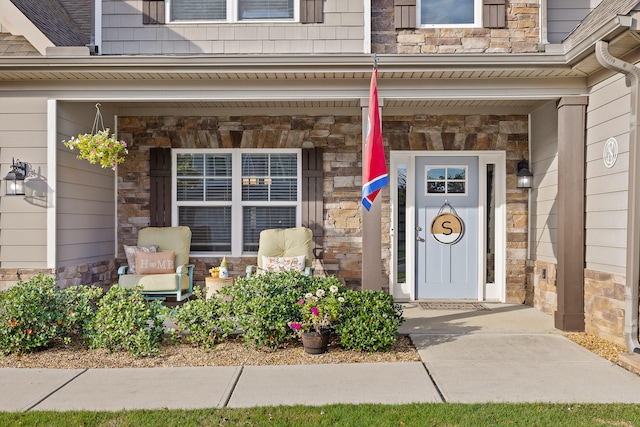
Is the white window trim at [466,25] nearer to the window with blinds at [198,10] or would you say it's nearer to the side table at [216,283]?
the window with blinds at [198,10]

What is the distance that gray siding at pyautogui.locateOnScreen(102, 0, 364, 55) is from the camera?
5.97 m

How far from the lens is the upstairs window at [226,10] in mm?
6082

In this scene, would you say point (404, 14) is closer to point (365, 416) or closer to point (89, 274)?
point (365, 416)

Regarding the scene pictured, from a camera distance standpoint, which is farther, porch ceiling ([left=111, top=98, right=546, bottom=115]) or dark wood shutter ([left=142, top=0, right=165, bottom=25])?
porch ceiling ([left=111, top=98, right=546, bottom=115])

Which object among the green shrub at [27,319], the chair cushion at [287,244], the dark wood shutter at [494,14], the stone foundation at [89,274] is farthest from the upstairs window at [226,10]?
the green shrub at [27,319]

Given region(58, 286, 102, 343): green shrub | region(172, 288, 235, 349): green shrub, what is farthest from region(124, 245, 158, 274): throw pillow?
region(172, 288, 235, 349): green shrub

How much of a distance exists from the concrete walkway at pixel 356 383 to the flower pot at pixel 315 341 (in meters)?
0.29

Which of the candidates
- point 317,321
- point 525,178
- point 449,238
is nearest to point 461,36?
point 525,178

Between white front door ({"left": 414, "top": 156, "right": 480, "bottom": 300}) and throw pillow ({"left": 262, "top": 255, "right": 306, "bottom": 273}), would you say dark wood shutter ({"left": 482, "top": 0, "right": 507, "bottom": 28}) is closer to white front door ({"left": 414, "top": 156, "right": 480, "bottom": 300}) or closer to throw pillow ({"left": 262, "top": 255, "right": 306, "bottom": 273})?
white front door ({"left": 414, "top": 156, "right": 480, "bottom": 300})

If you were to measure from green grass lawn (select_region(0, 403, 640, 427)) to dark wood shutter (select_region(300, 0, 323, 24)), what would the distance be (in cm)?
432

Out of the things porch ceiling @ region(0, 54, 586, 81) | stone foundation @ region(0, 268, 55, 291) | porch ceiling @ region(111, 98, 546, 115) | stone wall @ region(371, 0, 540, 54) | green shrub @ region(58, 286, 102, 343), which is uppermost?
stone wall @ region(371, 0, 540, 54)

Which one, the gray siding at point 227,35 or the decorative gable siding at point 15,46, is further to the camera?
the gray siding at point 227,35

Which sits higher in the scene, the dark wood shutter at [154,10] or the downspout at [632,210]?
the dark wood shutter at [154,10]

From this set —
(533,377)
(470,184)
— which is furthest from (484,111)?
(533,377)
